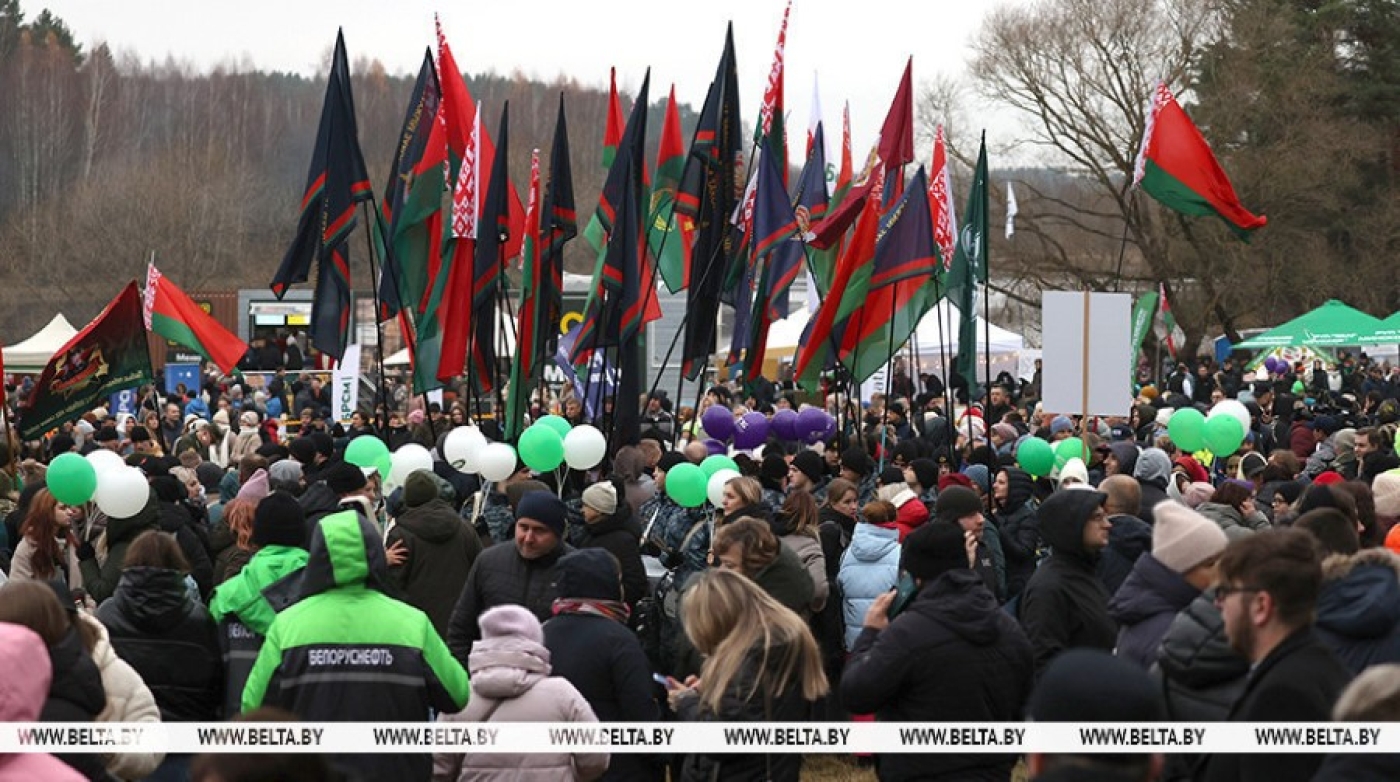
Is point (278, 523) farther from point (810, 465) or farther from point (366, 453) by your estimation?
point (810, 465)

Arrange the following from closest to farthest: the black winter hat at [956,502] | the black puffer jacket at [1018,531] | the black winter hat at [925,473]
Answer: the black winter hat at [956,502]
the black puffer jacket at [1018,531]
the black winter hat at [925,473]

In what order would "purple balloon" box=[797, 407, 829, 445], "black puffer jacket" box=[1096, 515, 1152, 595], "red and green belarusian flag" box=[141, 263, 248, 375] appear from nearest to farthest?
1. "black puffer jacket" box=[1096, 515, 1152, 595]
2. "red and green belarusian flag" box=[141, 263, 248, 375]
3. "purple balloon" box=[797, 407, 829, 445]

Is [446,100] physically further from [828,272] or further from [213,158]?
[213,158]

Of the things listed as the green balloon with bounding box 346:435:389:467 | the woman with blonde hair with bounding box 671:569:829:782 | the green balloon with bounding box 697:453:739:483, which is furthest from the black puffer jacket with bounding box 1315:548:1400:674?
the green balloon with bounding box 346:435:389:467

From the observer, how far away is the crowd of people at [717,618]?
15.5ft

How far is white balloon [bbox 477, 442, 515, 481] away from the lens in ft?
36.1

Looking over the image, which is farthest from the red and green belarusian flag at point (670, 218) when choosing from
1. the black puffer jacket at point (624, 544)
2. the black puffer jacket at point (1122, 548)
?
the black puffer jacket at point (1122, 548)

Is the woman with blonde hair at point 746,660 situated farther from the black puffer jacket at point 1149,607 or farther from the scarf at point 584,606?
the black puffer jacket at point 1149,607

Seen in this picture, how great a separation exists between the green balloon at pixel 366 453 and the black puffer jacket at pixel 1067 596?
219 inches

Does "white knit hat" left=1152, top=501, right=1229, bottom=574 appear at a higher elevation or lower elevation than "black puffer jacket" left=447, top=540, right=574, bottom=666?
higher

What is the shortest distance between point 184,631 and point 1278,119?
45493 mm

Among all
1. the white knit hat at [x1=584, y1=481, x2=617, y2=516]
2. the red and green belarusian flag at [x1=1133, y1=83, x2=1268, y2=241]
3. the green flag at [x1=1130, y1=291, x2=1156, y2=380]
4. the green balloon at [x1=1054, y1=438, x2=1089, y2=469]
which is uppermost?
the red and green belarusian flag at [x1=1133, y1=83, x2=1268, y2=241]

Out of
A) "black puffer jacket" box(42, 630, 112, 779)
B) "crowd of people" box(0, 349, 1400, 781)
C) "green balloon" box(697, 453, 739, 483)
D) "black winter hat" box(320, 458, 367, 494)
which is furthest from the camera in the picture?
"green balloon" box(697, 453, 739, 483)

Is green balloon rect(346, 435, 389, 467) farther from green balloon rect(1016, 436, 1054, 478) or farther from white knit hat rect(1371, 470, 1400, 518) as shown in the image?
white knit hat rect(1371, 470, 1400, 518)
